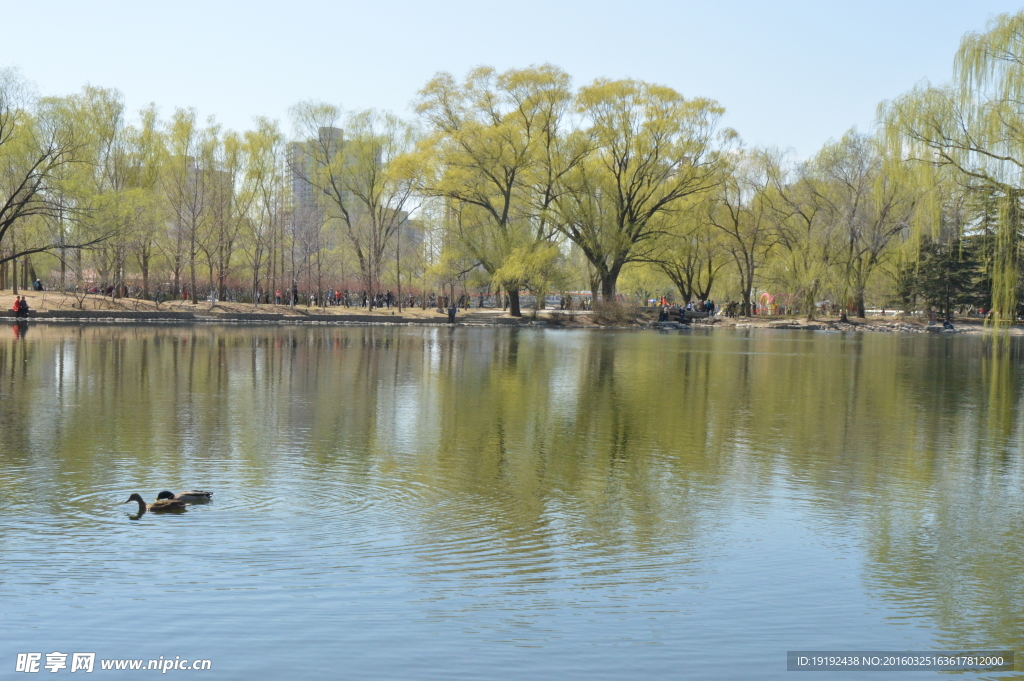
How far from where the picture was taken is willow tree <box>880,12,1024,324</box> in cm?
3209

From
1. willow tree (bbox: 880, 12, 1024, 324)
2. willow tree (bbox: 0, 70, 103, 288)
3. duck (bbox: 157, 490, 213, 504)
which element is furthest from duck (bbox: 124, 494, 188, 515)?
willow tree (bbox: 0, 70, 103, 288)

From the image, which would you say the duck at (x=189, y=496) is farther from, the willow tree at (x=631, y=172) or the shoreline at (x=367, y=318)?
the willow tree at (x=631, y=172)

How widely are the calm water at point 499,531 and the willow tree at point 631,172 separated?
45946 millimetres

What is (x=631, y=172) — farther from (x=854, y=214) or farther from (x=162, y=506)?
(x=162, y=506)

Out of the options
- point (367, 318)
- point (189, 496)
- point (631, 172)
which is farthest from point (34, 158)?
point (189, 496)

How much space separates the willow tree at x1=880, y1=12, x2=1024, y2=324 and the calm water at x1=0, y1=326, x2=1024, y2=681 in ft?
40.6

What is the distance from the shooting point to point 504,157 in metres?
64.8

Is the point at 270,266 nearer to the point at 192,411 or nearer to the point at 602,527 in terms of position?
the point at 192,411

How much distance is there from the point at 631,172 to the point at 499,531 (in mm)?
60525

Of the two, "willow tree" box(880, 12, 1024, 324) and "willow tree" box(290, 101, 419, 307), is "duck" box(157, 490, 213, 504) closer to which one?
"willow tree" box(880, 12, 1024, 324)

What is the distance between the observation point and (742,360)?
36.2m

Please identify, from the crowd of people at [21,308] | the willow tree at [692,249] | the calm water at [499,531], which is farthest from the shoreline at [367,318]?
the calm water at [499,531]

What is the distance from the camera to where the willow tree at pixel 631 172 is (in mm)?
65188

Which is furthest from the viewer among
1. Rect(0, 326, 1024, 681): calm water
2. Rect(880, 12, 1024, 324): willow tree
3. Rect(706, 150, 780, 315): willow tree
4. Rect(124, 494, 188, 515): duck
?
Rect(706, 150, 780, 315): willow tree
